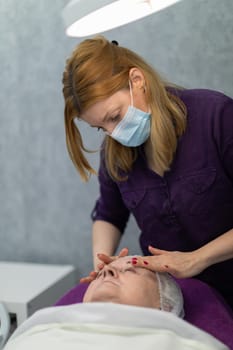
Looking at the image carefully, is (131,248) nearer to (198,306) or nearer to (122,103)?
(198,306)

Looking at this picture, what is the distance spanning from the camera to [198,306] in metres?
1.42

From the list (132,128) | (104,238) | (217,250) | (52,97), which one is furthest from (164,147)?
(52,97)

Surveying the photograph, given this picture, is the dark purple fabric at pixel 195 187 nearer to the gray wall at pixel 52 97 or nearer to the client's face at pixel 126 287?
the client's face at pixel 126 287

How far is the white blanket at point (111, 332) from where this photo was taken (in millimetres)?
1097

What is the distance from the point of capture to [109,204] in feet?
5.57

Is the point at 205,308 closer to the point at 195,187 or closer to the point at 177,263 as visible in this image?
the point at 177,263

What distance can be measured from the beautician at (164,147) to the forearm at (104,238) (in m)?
0.19

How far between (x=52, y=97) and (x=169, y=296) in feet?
3.65

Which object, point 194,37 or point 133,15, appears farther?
point 194,37

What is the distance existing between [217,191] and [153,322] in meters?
0.43

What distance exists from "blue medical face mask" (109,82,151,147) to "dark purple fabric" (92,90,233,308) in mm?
A: 98

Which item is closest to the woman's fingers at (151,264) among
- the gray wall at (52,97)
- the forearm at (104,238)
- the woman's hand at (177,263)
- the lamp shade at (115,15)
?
the woman's hand at (177,263)

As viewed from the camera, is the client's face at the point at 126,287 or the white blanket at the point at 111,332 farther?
the client's face at the point at 126,287

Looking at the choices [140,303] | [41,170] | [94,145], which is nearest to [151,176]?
[140,303]
